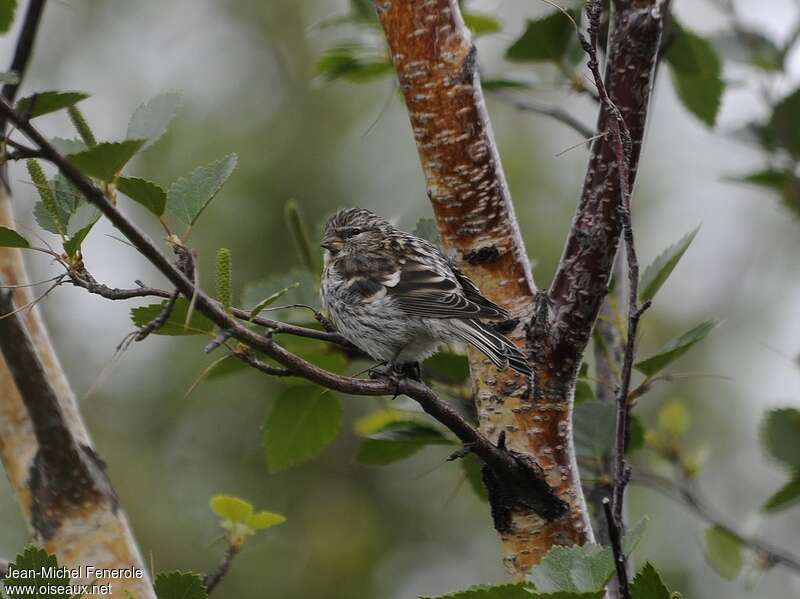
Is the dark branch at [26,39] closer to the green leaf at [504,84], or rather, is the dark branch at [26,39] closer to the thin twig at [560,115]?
the thin twig at [560,115]

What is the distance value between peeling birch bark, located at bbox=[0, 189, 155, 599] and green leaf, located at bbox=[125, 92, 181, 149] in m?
0.78

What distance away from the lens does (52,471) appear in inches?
100.0

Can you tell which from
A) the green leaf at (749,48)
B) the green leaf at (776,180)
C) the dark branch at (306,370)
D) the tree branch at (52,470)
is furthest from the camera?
the green leaf at (749,48)

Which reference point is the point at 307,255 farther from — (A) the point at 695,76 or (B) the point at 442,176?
(A) the point at 695,76

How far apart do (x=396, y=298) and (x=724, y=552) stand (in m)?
1.52

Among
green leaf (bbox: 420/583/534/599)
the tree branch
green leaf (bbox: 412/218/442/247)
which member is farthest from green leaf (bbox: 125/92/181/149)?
green leaf (bbox: 412/218/442/247)

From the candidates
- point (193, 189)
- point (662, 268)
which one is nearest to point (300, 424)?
point (193, 189)

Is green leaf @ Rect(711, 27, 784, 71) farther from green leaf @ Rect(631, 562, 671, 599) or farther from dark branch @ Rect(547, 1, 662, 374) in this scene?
green leaf @ Rect(631, 562, 671, 599)

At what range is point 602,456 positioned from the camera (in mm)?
3072

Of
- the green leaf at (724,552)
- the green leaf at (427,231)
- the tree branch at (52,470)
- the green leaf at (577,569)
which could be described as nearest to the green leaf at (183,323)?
the tree branch at (52,470)

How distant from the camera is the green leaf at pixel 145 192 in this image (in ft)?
6.29

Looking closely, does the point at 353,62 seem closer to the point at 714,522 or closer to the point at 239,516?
the point at 239,516

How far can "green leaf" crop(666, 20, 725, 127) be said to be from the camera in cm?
345

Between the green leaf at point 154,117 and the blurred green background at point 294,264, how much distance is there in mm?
5614
